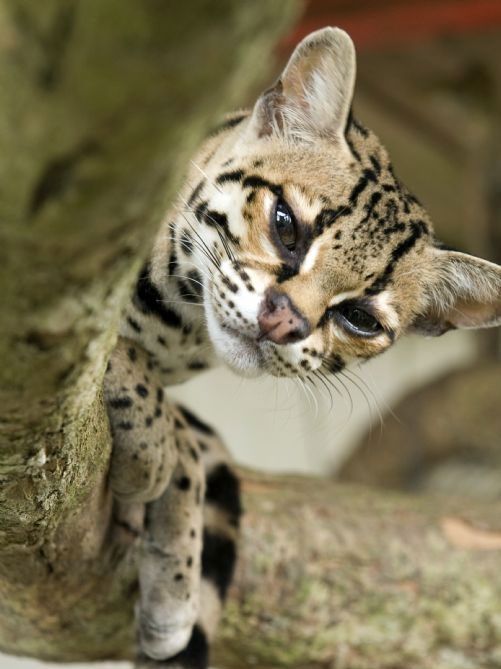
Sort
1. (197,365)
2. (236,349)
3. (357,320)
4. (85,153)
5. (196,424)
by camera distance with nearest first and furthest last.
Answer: (85,153), (236,349), (357,320), (197,365), (196,424)

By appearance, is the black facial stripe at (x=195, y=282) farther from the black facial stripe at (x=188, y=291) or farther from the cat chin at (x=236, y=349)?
the cat chin at (x=236, y=349)

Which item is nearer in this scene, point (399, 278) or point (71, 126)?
point (71, 126)

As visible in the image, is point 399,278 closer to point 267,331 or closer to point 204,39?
point 267,331

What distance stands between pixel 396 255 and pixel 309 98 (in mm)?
418

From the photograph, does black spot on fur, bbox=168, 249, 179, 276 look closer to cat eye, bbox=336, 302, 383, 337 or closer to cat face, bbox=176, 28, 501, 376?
cat face, bbox=176, 28, 501, 376

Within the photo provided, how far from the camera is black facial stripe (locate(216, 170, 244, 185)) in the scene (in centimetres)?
193

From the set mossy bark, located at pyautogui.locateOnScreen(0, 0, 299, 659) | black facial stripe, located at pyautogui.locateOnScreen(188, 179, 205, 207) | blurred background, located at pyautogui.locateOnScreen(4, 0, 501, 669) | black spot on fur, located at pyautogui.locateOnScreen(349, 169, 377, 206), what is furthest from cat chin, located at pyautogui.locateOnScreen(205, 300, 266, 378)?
blurred background, located at pyautogui.locateOnScreen(4, 0, 501, 669)

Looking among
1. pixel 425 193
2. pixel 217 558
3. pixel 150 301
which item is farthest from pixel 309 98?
pixel 425 193

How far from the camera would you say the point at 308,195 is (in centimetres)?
187

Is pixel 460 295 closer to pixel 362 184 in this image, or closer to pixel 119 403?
pixel 362 184

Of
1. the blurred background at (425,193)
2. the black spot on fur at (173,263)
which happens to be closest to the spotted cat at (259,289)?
the black spot on fur at (173,263)

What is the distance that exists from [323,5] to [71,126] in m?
3.92

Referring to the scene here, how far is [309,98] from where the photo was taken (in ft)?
6.66

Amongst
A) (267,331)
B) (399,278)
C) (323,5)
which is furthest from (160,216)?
(323,5)
